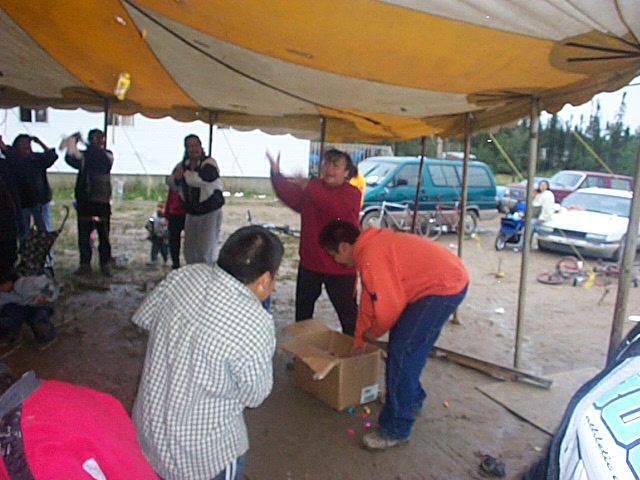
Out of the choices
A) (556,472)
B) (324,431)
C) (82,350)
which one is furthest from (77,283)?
(556,472)

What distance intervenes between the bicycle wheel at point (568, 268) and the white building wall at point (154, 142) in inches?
326

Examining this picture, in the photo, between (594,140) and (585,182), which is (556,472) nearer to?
(585,182)

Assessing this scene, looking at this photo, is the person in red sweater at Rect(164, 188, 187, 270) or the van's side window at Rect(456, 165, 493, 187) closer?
the person in red sweater at Rect(164, 188, 187, 270)

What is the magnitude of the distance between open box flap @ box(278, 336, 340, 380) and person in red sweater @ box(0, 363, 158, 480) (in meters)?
1.99

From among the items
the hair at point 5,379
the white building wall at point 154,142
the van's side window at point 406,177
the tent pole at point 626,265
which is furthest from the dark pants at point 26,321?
the white building wall at point 154,142

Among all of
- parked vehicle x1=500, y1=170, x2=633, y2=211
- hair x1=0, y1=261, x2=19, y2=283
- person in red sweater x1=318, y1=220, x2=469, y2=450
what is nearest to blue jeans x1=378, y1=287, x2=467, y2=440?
person in red sweater x1=318, y1=220, x2=469, y2=450

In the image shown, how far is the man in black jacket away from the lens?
636cm

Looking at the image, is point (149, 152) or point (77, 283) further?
point (149, 152)

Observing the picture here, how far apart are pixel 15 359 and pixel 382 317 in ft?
10.6

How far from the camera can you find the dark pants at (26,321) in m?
4.17

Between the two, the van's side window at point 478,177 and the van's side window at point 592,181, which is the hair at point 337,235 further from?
the van's side window at point 592,181

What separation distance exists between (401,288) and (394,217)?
8916mm

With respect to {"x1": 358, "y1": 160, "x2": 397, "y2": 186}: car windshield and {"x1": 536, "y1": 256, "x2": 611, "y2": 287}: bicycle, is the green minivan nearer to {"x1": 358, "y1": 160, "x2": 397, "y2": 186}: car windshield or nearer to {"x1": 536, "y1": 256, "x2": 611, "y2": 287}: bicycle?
{"x1": 358, "y1": 160, "x2": 397, "y2": 186}: car windshield

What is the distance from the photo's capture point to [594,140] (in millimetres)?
22953
